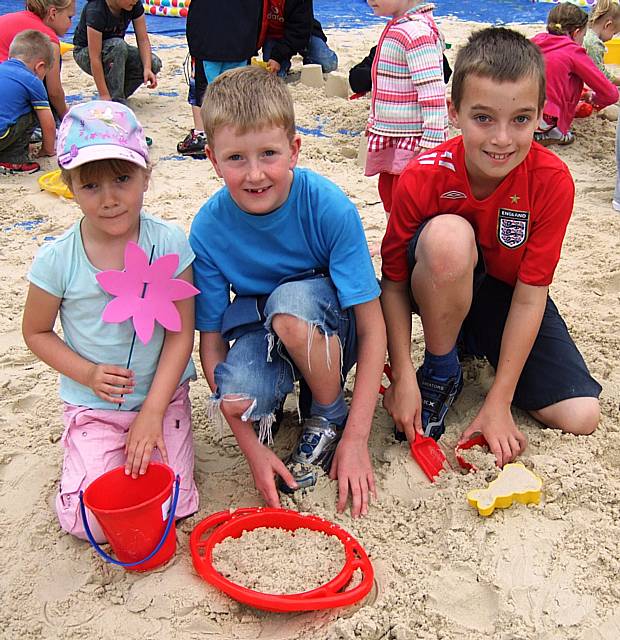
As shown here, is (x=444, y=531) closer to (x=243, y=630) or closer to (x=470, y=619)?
(x=470, y=619)

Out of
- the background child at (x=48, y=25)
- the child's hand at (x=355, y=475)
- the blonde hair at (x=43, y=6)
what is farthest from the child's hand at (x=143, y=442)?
the blonde hair at (x=43, y=6)

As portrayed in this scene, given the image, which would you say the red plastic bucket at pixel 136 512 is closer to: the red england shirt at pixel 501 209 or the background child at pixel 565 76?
the red england shirt at pixel 501 209

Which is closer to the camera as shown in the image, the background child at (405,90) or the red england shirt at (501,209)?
the red england shirt at (501,209)

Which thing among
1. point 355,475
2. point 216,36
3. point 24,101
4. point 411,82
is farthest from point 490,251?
point 24,101

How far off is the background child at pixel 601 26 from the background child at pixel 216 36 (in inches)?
91.9

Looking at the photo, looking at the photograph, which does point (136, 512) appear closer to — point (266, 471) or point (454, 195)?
point (266, 471)

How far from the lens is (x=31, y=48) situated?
4.52m

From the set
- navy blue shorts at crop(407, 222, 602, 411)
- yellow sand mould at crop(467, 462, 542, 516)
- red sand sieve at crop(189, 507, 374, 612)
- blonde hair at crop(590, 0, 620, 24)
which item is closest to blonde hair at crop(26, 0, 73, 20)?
blonde hair at crop(590, 0, 620, 24)

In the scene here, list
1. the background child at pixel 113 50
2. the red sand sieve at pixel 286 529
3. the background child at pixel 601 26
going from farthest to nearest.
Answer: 1. the background child at pixel 113 50
2. the background child at pixel 601 26
3. the red sand sieve at pixel 286 529

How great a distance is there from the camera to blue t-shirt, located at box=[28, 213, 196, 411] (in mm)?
1746

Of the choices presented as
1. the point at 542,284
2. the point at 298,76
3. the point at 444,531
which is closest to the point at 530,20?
the point at 298,76

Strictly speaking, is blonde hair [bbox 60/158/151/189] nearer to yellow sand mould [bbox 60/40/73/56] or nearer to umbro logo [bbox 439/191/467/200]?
umbro logo [bbox 439/191/467/200]

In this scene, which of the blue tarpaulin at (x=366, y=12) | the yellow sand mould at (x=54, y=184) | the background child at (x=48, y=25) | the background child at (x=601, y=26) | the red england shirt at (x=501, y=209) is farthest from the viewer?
the blue tarpaulin at (x=366, y=12)

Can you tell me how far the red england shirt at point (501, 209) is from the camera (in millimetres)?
1891
